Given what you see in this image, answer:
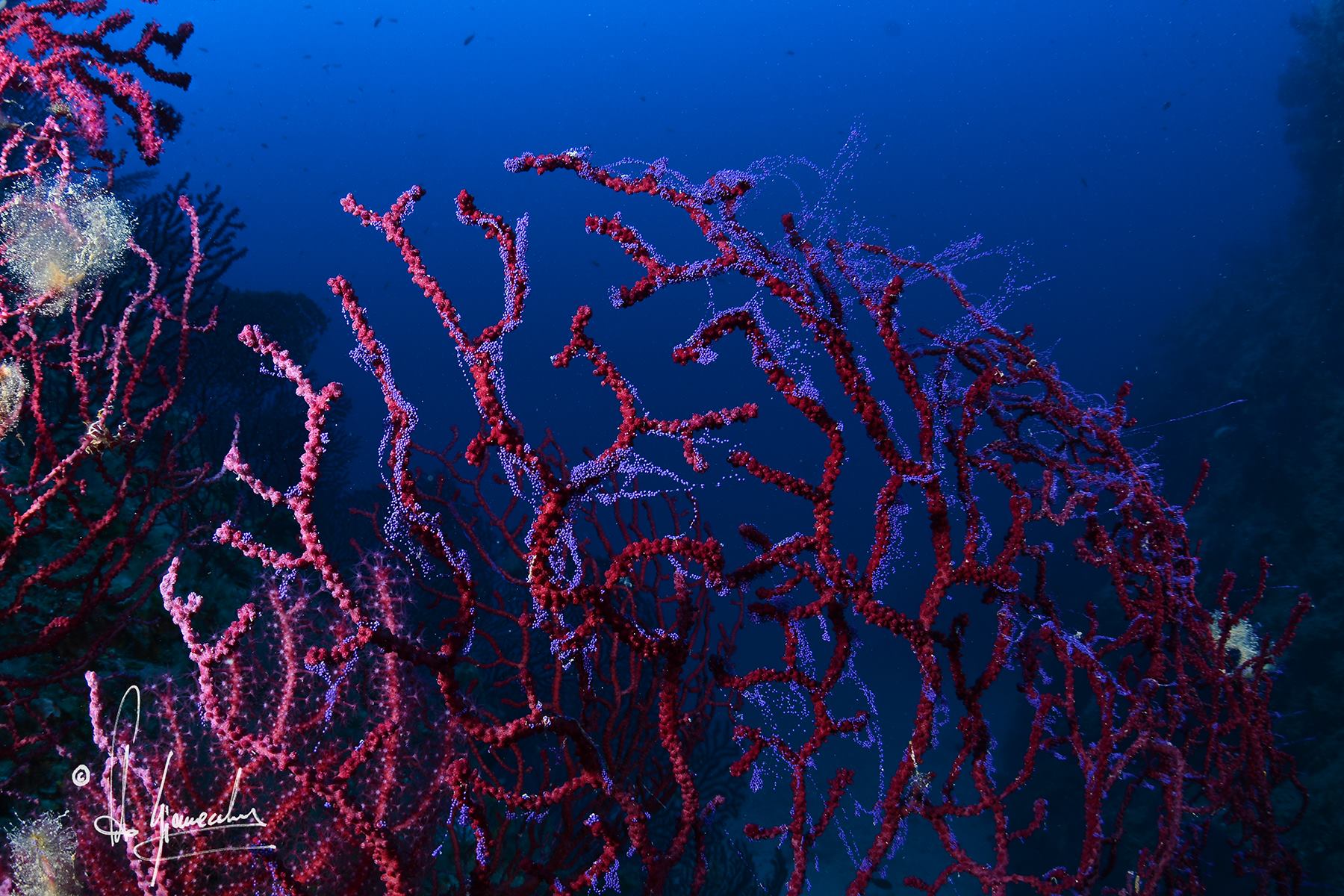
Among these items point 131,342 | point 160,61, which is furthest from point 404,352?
point 131,342

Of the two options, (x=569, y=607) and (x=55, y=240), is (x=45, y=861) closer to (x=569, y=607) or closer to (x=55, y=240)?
(x=569, y=607)

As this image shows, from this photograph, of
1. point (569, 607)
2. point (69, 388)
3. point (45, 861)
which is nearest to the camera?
point (45, 861)

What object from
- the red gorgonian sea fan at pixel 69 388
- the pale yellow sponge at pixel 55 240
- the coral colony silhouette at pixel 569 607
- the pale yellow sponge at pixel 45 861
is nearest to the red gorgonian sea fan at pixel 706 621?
the coral colony silhouette at pixel 569 607

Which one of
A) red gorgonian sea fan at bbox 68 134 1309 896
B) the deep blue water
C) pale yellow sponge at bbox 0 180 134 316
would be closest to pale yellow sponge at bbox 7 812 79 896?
red gorgonian sea fan at bbox 68 134 1309 896

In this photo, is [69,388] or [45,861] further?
[69,388]

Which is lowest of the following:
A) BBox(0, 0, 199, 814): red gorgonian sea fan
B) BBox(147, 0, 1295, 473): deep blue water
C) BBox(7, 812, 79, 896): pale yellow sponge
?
BBox(7, 812, 79, 896): pale yellow sponge

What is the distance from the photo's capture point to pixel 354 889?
2057 millimetres
